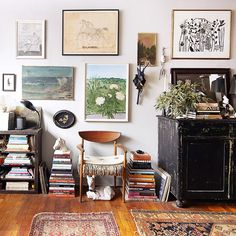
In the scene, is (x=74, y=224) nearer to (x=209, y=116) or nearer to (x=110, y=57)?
→ (x=209, y=116)

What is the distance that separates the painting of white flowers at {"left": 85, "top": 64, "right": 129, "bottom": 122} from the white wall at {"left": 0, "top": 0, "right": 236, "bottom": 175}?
71 mm

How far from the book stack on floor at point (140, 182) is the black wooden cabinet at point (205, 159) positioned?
0.36m

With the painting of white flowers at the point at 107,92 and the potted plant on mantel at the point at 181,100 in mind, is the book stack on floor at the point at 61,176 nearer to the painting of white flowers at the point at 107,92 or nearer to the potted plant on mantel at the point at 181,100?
the painting of white flowers at the point at 107,92

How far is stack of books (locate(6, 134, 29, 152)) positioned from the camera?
3412 millimetres

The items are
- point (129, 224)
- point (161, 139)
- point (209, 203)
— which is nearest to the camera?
point (129, 224)

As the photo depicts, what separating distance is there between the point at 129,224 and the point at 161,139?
1270mm

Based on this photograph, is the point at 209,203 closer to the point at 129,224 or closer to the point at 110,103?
the point at 129,224

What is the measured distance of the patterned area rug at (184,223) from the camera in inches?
98.3

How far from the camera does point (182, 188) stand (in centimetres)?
306

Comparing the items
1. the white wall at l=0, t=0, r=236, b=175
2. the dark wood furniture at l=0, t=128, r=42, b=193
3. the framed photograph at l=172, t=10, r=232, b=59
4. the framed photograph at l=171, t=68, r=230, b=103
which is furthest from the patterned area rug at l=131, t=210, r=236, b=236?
the framed photograph at l=172, t=10, r=232, b=59

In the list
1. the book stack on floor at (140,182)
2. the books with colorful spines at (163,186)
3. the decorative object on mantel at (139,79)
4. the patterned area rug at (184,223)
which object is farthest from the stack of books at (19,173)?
the decorative object on mantel at (139,79)

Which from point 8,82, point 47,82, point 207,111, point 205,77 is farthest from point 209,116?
point 8,82

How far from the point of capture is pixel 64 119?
375 centimetres

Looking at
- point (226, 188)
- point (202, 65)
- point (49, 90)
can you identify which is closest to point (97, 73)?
point (49, 90)
